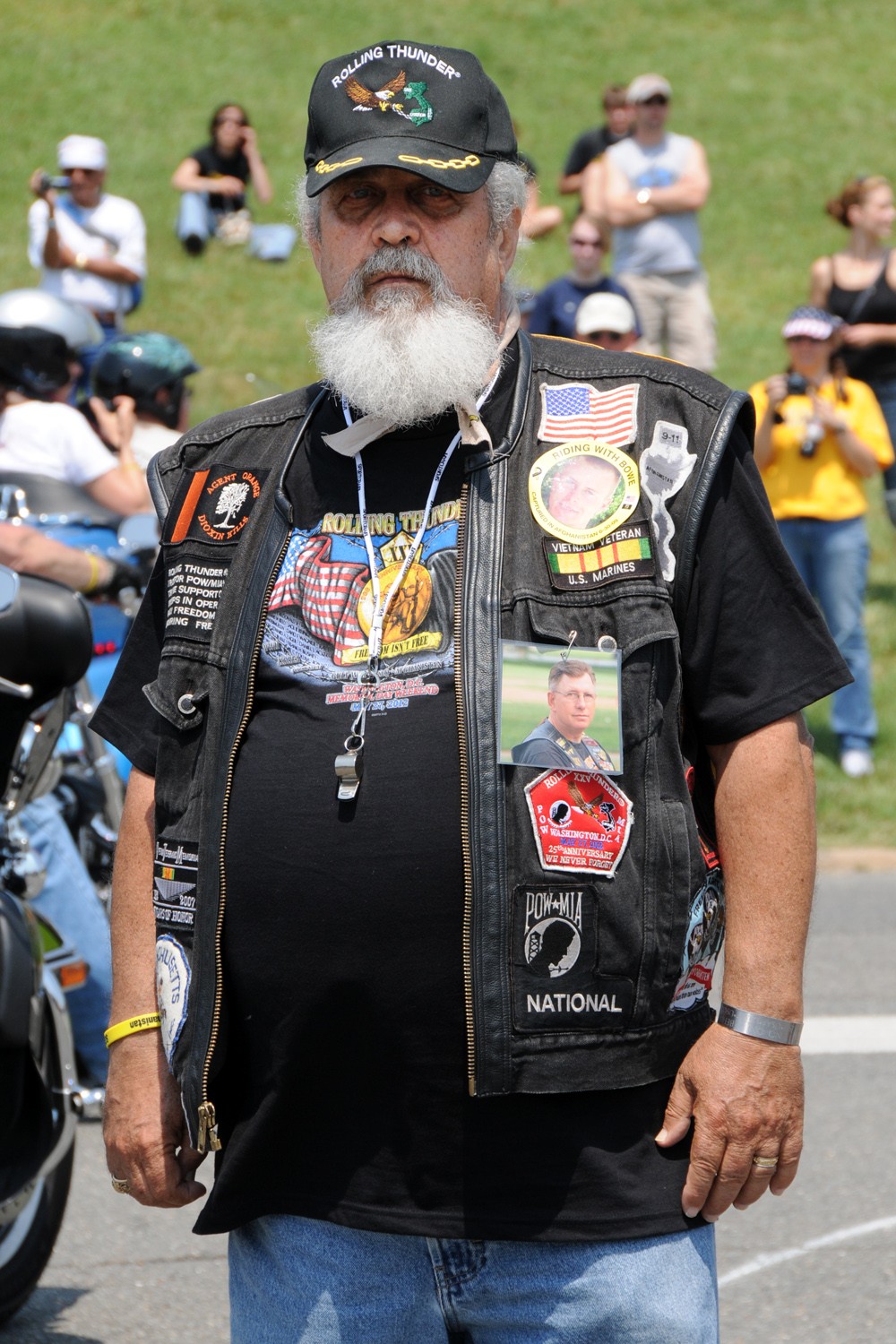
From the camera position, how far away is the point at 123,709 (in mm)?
2383

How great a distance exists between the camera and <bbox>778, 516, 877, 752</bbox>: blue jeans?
8039 mm

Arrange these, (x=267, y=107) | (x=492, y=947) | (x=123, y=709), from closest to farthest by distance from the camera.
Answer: (x=492, y=947) < (x=123, y=709) < (x=267, y=107)

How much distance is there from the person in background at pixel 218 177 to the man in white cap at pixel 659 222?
564 cm

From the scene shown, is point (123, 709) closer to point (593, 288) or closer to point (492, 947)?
point (492, 947)

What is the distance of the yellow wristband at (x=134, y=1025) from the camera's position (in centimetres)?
227

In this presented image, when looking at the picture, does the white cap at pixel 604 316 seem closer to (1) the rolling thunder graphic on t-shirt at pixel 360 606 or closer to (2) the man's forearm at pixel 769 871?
(1) the rolling thunder graphic on t-shirt at pixel 360 606

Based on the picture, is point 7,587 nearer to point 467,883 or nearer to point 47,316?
point 467,883

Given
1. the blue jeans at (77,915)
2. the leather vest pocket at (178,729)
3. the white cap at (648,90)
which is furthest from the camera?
the white cap at (648,90)

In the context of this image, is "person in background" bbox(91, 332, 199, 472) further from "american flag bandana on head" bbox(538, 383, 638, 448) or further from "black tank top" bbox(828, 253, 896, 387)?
"american flag bandana on head" bbox(538, 383, 638, 448)

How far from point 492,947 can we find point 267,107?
20.0 meters

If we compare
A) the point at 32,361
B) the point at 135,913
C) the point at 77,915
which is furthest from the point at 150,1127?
the point at 32,361

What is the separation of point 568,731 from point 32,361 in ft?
14.8

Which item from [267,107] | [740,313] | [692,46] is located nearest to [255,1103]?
[740,313]

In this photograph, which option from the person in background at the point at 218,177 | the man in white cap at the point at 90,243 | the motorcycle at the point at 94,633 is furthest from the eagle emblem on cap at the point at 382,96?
the person in background at the point at 218,177
